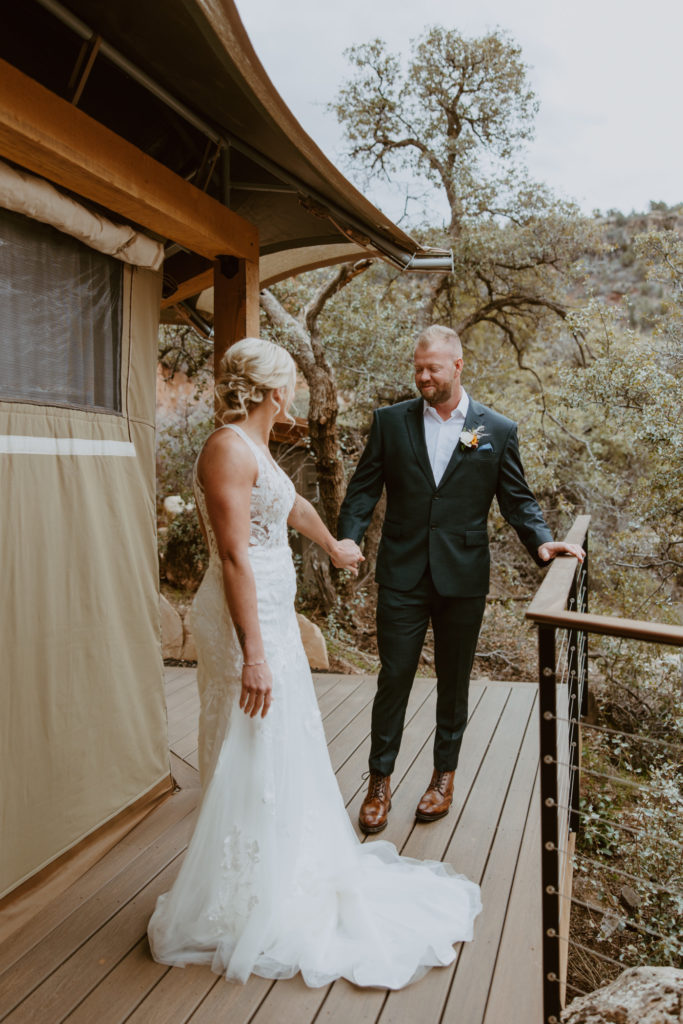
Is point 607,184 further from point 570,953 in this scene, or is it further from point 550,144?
point 570,953

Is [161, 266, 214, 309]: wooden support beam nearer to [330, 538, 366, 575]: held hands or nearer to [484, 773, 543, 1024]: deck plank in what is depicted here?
[330, 538, 366, 575]: held hands

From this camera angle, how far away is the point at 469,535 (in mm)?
2604

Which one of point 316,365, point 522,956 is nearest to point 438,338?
point 522,956

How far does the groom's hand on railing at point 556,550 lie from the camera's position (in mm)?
2332

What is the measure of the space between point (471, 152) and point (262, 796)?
25.7ft

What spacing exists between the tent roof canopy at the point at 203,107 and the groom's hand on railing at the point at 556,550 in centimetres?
146

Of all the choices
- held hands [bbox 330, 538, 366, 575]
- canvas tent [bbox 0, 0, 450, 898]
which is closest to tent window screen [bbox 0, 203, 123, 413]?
canvas tent [bbox 0, 0, 450, 898]

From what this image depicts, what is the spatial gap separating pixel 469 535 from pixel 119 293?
1.59 m

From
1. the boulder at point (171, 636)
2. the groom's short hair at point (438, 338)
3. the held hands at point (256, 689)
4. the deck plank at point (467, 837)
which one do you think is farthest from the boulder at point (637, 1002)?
the boulder at point (171, 636)

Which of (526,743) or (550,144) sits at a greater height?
(550,144)

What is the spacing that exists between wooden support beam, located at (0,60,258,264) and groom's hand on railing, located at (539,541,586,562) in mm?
1654

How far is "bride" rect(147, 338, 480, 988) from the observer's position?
1.90m

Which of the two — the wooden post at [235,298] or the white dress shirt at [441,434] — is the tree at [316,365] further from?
the white dress shirt at [441,434]

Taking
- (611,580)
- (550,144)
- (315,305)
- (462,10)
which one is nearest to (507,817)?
(611,580)
